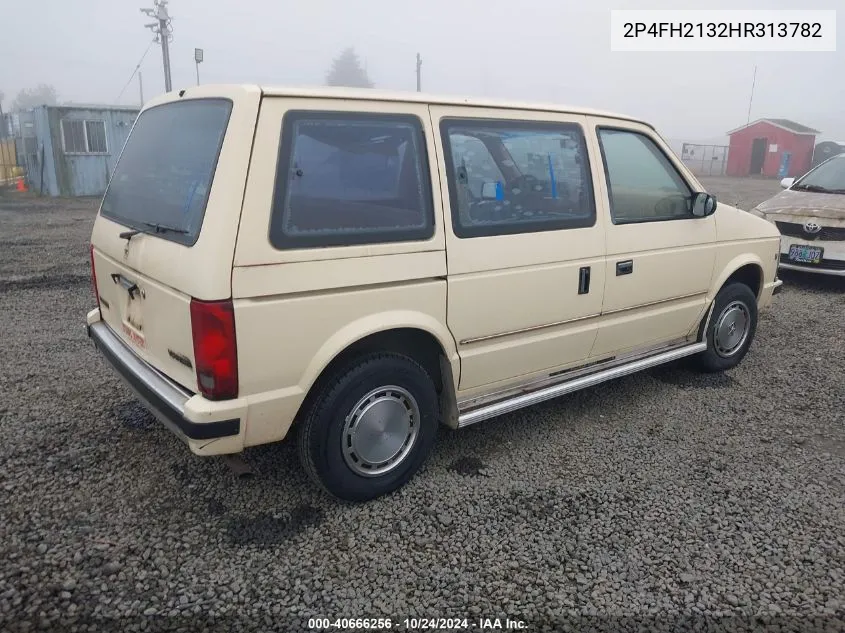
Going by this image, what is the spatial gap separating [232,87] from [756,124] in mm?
43158

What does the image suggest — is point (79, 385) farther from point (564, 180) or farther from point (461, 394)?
point (564, 180)

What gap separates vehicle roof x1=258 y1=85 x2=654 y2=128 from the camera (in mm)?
2742

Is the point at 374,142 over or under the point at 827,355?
over

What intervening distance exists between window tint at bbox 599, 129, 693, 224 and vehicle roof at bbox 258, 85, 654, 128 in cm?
26

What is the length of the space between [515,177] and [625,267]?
0.97 meters

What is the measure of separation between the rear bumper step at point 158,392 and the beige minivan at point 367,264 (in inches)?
0.5

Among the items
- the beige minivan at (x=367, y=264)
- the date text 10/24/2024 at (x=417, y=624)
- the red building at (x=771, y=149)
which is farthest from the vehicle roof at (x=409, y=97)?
the red building at (x=771, y=149)

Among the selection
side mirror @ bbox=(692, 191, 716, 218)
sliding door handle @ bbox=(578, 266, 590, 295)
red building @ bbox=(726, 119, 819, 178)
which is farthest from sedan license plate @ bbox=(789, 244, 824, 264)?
red building @ bbox=(726, 119, 819, 178)

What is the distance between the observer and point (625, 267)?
12.8ft

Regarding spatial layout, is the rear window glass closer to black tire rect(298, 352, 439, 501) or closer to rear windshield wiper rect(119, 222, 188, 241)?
rear windshield wiper rect(119, 222, 188, 241)

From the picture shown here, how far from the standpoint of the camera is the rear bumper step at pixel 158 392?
8.72 feet

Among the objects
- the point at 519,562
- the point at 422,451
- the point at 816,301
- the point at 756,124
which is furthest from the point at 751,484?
the point at 756,124

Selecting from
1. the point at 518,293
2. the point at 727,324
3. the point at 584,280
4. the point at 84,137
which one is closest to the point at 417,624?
the point at 518,293

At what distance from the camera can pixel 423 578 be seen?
106 inches
